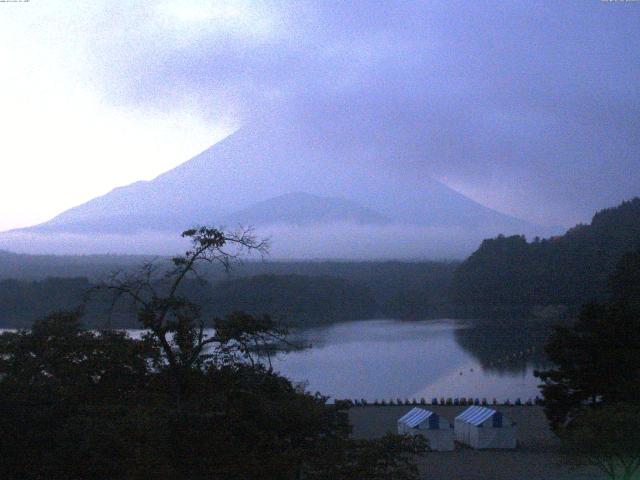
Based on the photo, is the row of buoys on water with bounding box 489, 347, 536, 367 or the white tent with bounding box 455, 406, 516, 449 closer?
the white tent with bounding box 455, 406, 516, 449

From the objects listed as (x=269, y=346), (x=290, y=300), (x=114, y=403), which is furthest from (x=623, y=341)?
(x=290, y=300)

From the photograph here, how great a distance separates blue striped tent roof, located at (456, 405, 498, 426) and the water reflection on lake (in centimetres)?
248

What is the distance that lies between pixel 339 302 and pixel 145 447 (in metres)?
20.2

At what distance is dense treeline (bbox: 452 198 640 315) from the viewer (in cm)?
2577

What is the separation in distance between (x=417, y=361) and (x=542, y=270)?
13.0 metres

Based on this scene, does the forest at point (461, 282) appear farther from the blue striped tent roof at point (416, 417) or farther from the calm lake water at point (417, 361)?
the blue striped tent roof at point (416, 417)

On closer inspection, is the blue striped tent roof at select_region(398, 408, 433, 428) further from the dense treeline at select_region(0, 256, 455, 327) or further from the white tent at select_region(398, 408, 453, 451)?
the dense treeline at select_region(0, 256, 455, 327)

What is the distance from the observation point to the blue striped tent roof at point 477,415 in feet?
27.3

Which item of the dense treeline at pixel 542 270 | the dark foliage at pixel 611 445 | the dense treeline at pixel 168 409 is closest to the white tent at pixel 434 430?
the dark foliage at pixel 611 445

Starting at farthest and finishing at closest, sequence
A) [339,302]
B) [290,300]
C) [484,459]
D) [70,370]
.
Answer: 1. [339,302]
2. [290,300]
3. [484,459]
4. [70,370]

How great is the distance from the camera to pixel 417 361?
1664 cm

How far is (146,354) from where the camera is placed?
4449 mm

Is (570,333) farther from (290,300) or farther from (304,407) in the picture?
(290,300)

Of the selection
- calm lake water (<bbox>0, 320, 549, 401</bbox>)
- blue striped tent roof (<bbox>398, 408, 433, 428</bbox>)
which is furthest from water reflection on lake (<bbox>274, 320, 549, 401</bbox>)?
blue striped tent roof (<bbox>398, 408, 433, 428</bbox>)
